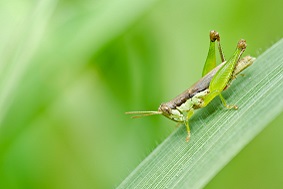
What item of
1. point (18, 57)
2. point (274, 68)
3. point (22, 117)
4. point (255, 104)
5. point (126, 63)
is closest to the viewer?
point (255, 104)

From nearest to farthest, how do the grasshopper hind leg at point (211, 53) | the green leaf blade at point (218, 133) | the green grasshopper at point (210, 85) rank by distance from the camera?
the green leaf blade at point (218, 133) < the green grasshopper at point (210, 85) < the grasshopper hind leg at point (211, 53)

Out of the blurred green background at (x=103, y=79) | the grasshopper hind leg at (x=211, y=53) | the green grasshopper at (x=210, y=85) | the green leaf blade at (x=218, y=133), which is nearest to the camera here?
the green leaf blade at (x=218, y=133)

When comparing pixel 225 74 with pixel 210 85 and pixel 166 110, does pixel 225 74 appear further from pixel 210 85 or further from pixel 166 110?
pixel 166 110

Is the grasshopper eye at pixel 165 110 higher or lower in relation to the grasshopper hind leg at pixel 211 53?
lower

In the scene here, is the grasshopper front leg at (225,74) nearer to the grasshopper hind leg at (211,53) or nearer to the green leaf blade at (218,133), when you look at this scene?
the green leaf blade at (218,133)

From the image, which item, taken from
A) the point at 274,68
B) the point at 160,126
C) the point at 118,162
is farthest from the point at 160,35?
the point at 274,68

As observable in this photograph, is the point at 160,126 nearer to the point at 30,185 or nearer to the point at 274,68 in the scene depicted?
the point at 30,185

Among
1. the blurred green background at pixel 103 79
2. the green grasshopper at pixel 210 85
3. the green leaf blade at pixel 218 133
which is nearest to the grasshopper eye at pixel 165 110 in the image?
the green grasshopper at pixel 210 85
